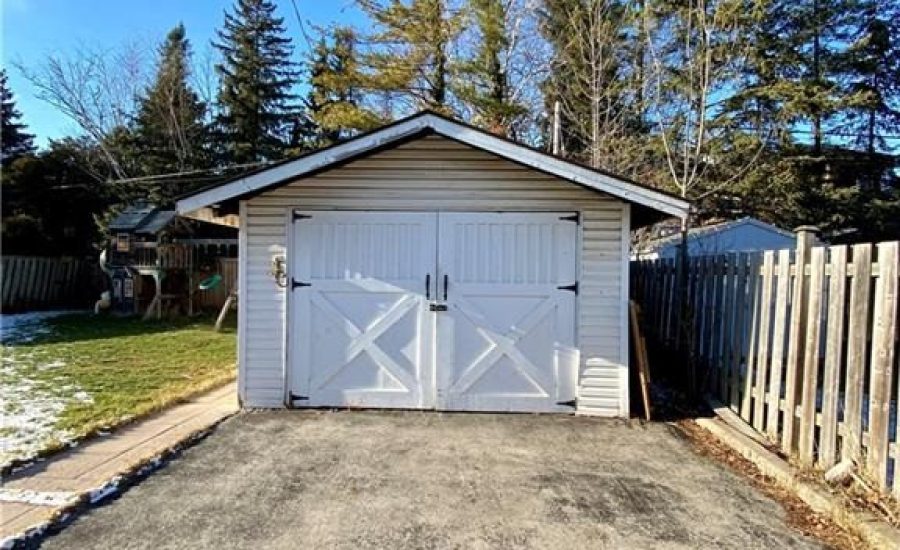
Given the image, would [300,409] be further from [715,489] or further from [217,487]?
[715,489]

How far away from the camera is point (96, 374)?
6957 millimetres

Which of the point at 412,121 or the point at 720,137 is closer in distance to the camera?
Result: the point at 412,121

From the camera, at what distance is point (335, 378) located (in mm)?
5586

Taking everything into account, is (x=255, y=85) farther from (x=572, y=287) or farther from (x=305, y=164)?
(x=572, y=287)

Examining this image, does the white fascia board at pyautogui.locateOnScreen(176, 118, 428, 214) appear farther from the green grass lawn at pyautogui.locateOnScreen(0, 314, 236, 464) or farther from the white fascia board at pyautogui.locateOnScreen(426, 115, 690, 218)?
the green grass lawn at pyautogui.locateOnScreen(0, 314, 236, 464)

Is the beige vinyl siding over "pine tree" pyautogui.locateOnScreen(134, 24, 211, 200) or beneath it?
beneath

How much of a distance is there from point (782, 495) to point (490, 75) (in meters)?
12.8

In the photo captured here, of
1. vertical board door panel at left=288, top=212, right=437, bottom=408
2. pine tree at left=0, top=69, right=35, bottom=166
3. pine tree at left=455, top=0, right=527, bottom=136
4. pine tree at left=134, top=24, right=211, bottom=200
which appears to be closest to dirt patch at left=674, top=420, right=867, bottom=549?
vertical board door panel at left=288, top=212, right=437, bottom=408

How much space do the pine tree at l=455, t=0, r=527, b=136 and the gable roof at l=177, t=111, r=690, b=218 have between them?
29.9ft

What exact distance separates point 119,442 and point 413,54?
40.7 ft

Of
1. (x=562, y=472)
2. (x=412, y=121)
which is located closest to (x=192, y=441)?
(x=562, y=472)

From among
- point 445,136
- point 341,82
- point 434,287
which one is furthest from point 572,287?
point 341,82

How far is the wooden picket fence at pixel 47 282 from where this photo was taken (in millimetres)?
14524

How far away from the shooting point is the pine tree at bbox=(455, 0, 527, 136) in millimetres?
14242
